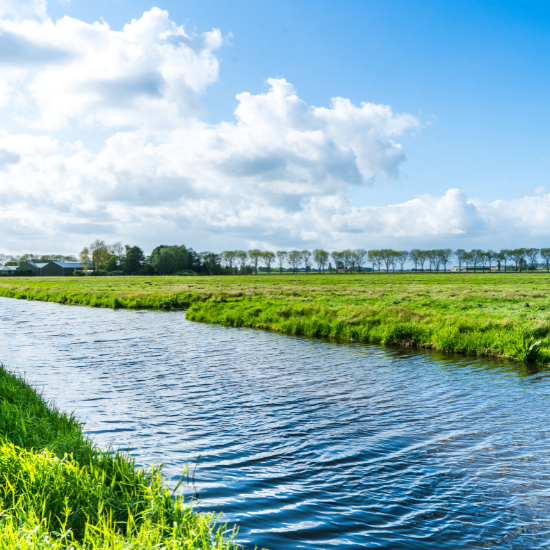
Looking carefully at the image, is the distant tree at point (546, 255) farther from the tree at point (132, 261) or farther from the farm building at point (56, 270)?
the farm building at point (56, 270)

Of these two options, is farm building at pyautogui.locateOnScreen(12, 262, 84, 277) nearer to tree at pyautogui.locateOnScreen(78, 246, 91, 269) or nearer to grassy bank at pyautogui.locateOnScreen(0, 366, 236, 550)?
tree at pyautogui.locateOnScreen(78, 246, 91, 269)

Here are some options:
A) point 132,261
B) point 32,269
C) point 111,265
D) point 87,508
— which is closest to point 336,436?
point 87,508

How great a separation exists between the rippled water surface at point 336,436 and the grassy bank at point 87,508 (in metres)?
1.29

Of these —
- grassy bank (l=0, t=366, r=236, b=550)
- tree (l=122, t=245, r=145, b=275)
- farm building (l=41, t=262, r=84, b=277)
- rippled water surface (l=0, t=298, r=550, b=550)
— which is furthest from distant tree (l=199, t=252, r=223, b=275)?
grassy bank (l=0, t=366, r=236, b=550)

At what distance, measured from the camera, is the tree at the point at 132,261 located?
166000mm

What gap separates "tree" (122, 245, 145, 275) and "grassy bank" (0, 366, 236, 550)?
6606 inches

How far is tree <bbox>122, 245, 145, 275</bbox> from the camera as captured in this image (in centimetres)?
16600

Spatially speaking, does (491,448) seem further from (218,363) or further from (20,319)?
(20,319)

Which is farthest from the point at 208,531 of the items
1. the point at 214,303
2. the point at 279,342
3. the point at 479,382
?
the point at 214,303

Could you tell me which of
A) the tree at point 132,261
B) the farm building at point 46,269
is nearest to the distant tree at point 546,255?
the tree at point 132,261

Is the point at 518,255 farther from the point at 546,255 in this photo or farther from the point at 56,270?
the point at 56,270

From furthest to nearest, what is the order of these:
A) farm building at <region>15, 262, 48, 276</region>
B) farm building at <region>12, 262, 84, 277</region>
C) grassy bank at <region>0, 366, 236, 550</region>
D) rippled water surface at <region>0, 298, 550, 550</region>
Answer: farm building at <region>15, 262, 48, 276</region>
farm building at <region>12, 262, 84, 277</region>
rippled water surface at <region>0, 298, 550, 550</region>
grassy bank at <region>0, 366, 236, 550</region>

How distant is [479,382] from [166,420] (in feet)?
34.4

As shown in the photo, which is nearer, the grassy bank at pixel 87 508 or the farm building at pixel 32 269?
the grassy bank at pixel 87 508
